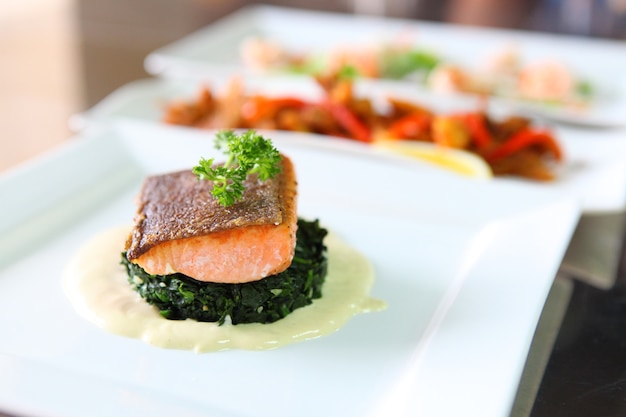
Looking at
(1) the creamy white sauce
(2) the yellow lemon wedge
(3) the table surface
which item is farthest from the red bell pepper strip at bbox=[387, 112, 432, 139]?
(1) the creamy white sauce

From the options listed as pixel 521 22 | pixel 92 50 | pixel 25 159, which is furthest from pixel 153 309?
pixel 521 22

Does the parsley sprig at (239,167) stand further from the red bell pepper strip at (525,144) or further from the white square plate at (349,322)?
the red bell pepper strip at (525,144)

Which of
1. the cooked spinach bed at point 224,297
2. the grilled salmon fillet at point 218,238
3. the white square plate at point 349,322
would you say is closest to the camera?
the white square plate at point 349,322

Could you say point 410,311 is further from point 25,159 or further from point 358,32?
point 358,32

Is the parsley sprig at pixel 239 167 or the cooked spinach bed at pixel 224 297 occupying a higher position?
the parsley sprig at pixel 239 167

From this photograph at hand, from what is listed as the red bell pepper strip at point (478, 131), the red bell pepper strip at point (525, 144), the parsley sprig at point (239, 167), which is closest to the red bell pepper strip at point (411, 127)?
the red bell pepper strip at point (478, 131)
